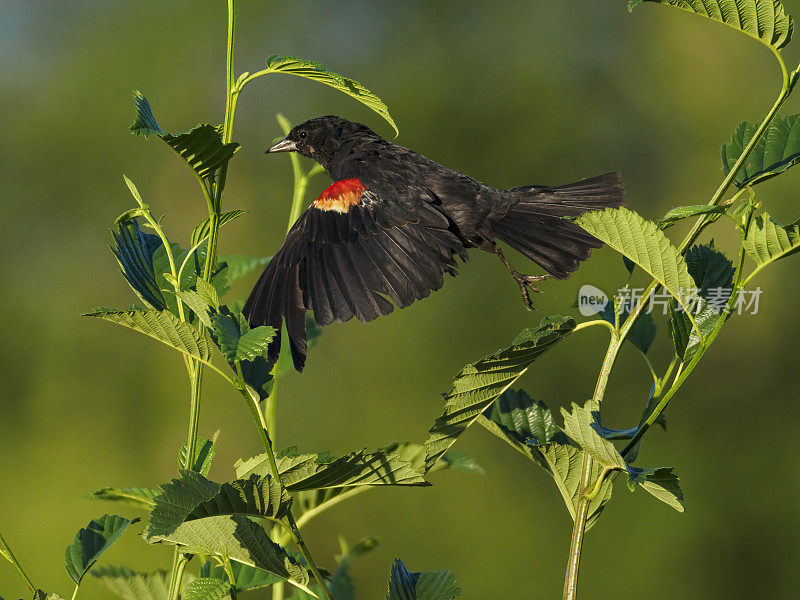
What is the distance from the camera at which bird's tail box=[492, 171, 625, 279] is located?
56.9 inches

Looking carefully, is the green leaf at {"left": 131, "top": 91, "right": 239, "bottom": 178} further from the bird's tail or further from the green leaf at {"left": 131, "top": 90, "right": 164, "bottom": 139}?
the bird's tail

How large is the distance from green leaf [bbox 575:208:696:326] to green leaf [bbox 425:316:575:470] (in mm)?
84

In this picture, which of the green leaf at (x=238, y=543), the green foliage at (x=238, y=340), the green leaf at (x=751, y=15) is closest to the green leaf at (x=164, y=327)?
the green foliage at (x=238, y=340)

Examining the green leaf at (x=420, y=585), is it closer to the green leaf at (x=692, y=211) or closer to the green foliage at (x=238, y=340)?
the green foliage at (x=238, y=340)

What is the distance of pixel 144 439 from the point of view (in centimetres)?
489

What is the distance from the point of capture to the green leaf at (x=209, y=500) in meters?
0.61

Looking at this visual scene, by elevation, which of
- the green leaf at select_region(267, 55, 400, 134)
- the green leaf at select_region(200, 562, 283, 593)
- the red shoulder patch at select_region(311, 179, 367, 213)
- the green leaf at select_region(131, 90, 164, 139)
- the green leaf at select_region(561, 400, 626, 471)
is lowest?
the green leaf at select_region(200, 562, 283, 593)

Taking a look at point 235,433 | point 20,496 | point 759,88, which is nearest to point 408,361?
point 235,433

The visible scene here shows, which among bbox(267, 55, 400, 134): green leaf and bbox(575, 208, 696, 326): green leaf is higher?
bbox(267, 55, 400, 134): green leaf

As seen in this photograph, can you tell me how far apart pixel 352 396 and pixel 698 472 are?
2.13m

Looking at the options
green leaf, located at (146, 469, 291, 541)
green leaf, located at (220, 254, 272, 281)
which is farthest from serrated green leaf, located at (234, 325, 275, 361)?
green leaf, located at (220, 254, 272, 281)

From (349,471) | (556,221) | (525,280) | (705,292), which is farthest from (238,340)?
(556,221)

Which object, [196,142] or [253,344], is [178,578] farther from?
[196,142]

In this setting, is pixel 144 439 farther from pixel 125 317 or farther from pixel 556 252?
pixel 125 317
